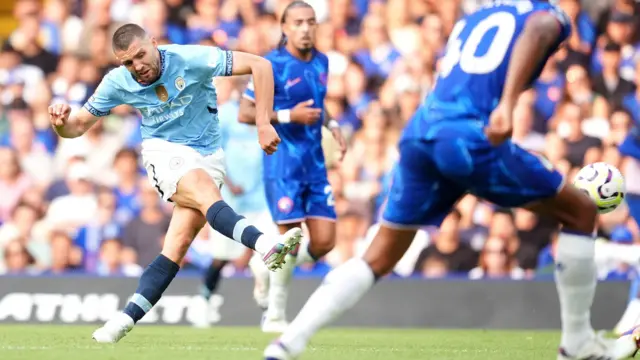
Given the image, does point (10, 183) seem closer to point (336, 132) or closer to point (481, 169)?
point (336, 132)

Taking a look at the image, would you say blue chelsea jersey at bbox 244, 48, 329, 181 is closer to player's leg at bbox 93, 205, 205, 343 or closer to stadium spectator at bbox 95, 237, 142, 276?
player's leg at bbox 93, 205, 205, 343

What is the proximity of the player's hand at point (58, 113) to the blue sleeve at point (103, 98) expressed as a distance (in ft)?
1.00

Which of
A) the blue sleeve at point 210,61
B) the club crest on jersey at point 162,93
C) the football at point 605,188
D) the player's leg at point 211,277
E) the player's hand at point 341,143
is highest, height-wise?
the blue sleeve at point 210,61

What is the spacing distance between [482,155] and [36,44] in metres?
11.4

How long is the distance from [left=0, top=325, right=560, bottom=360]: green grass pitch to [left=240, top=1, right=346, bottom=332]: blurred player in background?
0.74 meters

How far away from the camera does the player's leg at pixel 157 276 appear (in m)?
8.31

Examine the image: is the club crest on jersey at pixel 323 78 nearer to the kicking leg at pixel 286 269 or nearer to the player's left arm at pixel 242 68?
the kicking leg at pixel 286 269

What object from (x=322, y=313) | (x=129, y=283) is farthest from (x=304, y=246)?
(x=322, y=313)

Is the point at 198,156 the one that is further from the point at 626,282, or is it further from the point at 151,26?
the point at 151,26

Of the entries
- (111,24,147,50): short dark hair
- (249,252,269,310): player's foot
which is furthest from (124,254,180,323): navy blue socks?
(249,252,269,310): player's foot

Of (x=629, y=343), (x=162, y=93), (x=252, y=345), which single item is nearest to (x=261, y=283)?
(x=252, y=345)

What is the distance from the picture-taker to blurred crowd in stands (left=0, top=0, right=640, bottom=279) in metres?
13.4

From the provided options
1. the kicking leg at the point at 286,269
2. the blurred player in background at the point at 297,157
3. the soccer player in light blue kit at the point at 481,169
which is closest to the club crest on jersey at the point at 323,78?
the blurred player in background at the point at 297,157

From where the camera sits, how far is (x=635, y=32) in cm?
1509
